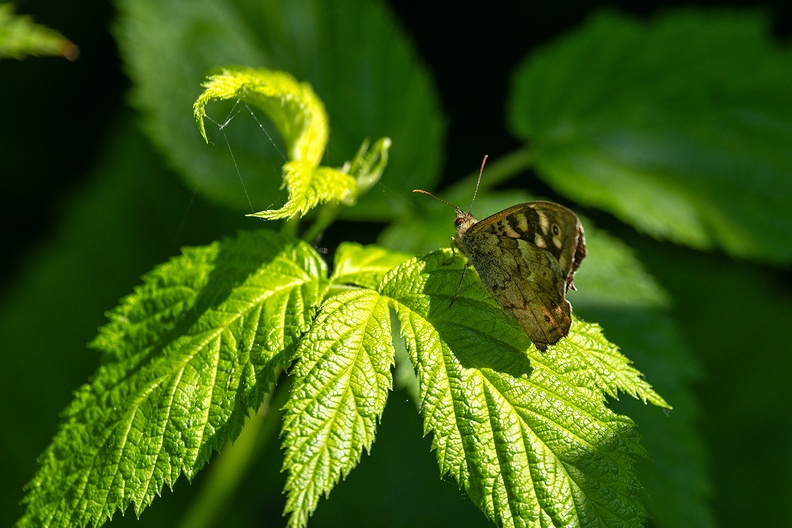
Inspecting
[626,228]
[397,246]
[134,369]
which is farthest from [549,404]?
[626,228]

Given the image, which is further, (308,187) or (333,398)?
(308,187)

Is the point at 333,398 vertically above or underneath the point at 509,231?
underneath

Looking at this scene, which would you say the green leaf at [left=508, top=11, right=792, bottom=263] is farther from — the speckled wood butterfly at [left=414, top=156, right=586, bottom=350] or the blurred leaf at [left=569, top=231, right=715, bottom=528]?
the speckled wood butterfly at [left=414, top=156, right=586, bottom=350]

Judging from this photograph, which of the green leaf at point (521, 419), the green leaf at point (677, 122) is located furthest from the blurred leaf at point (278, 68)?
the green leaf at point (521, 419)

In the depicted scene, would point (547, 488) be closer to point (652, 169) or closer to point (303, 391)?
point (303, 391)

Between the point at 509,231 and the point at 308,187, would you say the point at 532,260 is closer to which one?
the point at 509,231

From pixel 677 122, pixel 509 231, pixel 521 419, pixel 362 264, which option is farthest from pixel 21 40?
pixel 677 122
